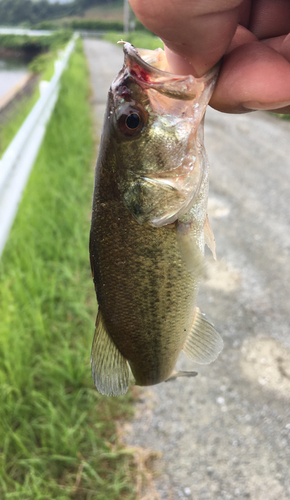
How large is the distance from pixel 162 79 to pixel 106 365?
98 centimetres

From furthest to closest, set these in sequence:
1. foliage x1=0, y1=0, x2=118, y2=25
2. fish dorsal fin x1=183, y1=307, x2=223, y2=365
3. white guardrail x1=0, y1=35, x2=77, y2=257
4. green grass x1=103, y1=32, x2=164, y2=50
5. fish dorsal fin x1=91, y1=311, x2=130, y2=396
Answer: green grass x1=103, y1=32, x2=164, y2=50 < foliage x1=0, y1=0, x2=118, y2=25 < white guardrail x1=0, y1=35, x2=77, y2=257 < fish dorsal fin x1=183, y1=307, x2=223, y2=365 < fish dorsal fin x1=91, y1=311, x2=130, y2=396

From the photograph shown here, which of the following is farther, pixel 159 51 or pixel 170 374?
pixel 170 374

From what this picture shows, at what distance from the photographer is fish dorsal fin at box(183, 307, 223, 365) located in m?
1.40

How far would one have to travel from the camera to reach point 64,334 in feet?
9.55

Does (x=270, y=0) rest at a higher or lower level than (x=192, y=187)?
higher

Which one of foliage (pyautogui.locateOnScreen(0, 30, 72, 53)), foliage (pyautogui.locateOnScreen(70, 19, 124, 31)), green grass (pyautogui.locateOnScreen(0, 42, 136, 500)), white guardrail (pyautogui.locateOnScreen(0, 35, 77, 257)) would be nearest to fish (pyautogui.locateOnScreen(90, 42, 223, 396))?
green grass (pyautogui.locateOnScreen(0, 42, 136, 500))

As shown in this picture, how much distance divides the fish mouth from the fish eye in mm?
83

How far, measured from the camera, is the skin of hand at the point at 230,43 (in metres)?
0.94

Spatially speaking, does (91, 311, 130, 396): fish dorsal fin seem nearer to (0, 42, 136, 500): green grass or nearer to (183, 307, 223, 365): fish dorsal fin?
(183, 307, 223, 365): fish dorsal fin

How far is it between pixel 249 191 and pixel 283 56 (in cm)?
407

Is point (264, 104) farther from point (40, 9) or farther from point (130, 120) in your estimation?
point (40, 9)

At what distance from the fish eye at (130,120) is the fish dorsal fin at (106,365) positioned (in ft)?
2.10

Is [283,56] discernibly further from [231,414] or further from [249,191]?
[249,191]

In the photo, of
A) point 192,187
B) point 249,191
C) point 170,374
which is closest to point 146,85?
point 192,187
